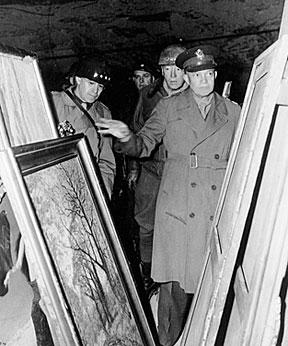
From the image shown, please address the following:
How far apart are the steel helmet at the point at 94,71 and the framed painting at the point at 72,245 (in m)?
0.81

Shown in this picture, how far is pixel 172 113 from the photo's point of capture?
9.46 ft

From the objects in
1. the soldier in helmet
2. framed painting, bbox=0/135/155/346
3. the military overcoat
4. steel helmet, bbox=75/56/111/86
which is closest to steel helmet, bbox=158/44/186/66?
the military overcoat

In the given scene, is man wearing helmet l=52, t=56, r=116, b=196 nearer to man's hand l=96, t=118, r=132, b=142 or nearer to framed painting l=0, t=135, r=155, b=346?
man's hand l=96, t=118, r=132, b=142

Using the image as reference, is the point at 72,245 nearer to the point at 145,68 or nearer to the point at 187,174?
the point at 187,174

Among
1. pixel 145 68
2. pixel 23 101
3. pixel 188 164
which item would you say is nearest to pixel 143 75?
pixel 145 68

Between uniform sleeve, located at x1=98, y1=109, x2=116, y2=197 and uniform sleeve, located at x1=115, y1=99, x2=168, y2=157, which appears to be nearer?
uniform sleeve, located at x1=115, y1=99, x2=168, y2=157

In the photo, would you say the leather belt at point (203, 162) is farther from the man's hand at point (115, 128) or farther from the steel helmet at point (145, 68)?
the steel helmet at point (145, 68)

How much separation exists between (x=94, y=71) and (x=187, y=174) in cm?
76

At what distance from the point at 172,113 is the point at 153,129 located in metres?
0.13

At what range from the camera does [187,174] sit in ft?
9.26

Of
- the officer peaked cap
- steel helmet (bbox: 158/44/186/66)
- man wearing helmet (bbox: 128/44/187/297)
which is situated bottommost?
man wearing helmet (bbox: 128/44/187/297)

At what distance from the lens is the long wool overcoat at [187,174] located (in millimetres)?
2814

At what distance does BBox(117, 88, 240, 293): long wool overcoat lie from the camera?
9.23ft

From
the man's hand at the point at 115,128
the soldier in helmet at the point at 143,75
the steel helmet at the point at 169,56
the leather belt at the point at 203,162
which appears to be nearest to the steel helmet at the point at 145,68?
the soldier in helmet at the point at 143,75
